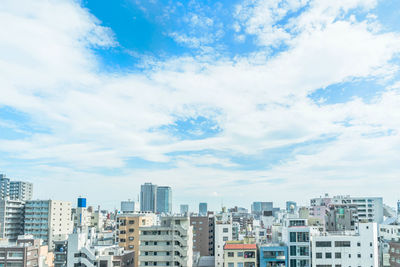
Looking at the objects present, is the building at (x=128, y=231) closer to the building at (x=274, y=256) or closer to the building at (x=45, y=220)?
the building at (x=274, y=256)

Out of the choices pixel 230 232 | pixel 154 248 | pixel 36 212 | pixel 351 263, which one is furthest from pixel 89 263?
pixel 36 212

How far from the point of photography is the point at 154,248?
68.9 metres

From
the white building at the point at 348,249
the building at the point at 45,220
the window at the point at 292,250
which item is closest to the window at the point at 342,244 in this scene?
the white building at the point at 348,249

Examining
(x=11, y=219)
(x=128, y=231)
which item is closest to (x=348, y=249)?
(x=128, y=231)

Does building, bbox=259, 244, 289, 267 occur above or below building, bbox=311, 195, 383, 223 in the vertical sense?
below

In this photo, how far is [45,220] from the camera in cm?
12988

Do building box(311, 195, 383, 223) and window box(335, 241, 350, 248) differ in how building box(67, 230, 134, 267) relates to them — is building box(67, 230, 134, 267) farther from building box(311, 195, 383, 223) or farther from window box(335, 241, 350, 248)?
building box(311, 195, 383, 223)

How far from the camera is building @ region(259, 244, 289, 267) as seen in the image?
228 feet

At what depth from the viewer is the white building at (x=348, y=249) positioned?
6762 cm

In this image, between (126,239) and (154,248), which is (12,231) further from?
(154,248)

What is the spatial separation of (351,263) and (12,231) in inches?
4510

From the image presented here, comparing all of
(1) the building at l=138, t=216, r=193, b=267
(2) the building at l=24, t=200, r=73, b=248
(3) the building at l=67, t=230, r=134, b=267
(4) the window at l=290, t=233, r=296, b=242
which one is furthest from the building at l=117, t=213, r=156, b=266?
(2) the building at l=24, t=200, r=73, b=248

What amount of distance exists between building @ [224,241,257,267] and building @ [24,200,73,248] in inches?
2968

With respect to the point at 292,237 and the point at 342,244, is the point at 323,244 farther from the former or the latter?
the point at 292,237
